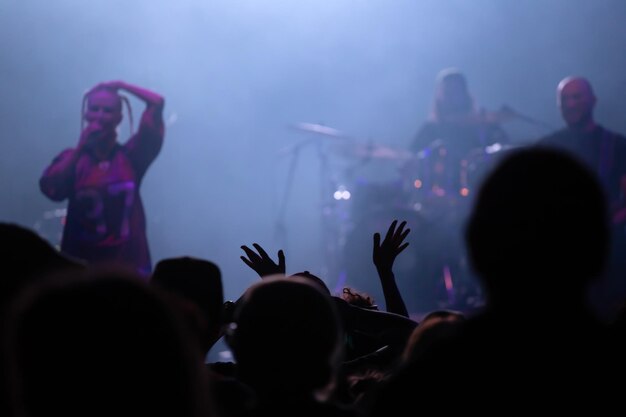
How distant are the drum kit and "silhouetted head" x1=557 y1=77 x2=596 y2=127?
3.42ft

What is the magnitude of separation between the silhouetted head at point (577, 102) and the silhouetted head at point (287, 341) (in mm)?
9369

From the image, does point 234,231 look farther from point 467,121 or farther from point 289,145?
point 467,121

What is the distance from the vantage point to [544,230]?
1.44 m

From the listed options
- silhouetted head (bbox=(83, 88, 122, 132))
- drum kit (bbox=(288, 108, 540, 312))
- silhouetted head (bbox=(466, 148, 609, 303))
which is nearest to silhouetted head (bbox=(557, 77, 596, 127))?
drum kit (bbox=(288, 108, 540, 312))

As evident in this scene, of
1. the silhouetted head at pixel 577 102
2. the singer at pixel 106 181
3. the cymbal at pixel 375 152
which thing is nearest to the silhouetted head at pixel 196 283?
the singer at pixel 106 181

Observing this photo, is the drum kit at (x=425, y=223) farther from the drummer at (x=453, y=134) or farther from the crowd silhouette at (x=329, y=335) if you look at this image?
the crowd silhouette at (x=329, y=335)

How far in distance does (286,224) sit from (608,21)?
24.7 ft

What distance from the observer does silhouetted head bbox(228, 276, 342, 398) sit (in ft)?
5.68

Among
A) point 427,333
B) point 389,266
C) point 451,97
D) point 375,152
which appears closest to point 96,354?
point 427,333

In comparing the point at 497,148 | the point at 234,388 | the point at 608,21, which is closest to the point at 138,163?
the point at 497,148

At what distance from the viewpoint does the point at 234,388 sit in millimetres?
2119

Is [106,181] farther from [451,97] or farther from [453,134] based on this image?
[451,97]

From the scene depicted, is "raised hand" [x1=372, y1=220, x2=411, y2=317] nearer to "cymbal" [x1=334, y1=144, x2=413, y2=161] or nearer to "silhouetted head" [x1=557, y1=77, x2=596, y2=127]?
"silhouetted head" [x1=557, y1=77, x2=596, y2=127]

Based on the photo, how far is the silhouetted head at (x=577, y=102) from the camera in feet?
33.8
